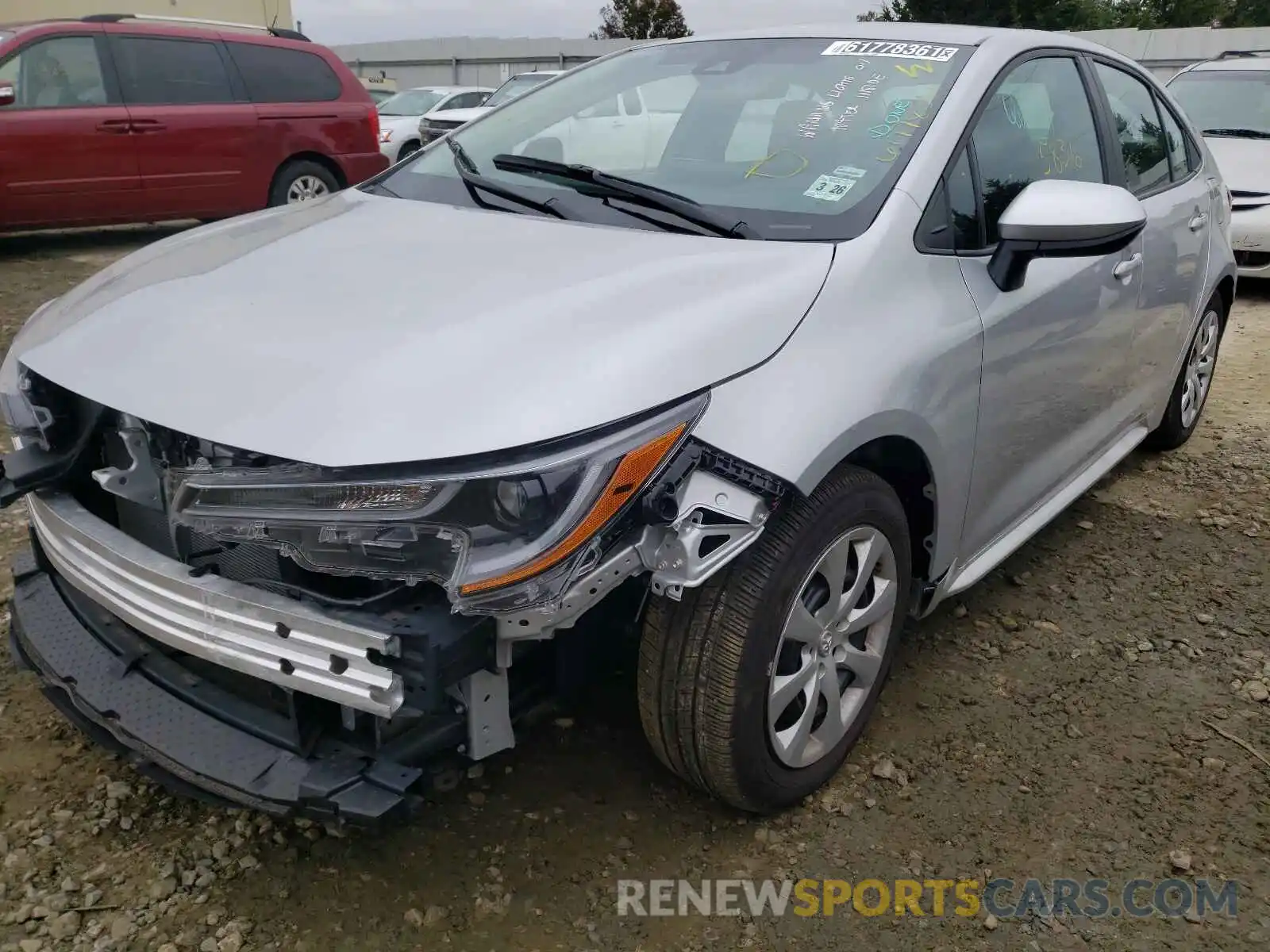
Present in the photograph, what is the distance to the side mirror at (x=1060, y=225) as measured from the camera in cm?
225

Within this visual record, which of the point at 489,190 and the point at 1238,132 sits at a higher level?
the point at 489,190

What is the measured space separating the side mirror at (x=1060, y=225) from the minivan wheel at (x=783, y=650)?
0.65 m

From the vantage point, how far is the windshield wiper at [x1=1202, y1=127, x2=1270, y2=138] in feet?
25.9

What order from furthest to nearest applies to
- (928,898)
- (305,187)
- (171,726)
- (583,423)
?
1. (305,187)
2. (928,898)
3. (171,726)
4. (583,423)

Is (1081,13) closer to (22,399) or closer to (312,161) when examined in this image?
(312,161)

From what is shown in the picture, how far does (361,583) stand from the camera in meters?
1.80

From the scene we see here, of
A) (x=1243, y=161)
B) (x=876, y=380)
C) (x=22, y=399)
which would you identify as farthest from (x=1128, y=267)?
(x=1243, y=161)

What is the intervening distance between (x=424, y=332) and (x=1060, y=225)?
139cm

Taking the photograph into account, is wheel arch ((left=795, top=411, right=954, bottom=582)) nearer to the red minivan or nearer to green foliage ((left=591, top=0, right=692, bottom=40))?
the red minivan

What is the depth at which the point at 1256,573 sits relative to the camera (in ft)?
11.5

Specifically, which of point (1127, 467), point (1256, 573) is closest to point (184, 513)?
point (1256, 573)

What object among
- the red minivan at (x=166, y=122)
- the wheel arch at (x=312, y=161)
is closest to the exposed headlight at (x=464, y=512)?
the red minivan at (x=166, y=122)

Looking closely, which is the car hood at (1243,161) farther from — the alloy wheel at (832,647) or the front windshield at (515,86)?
the front windshield at (515,86)

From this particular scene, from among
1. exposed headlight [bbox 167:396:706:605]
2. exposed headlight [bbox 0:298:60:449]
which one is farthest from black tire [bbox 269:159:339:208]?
exposed headlight [bbox 167:396:706:605]
